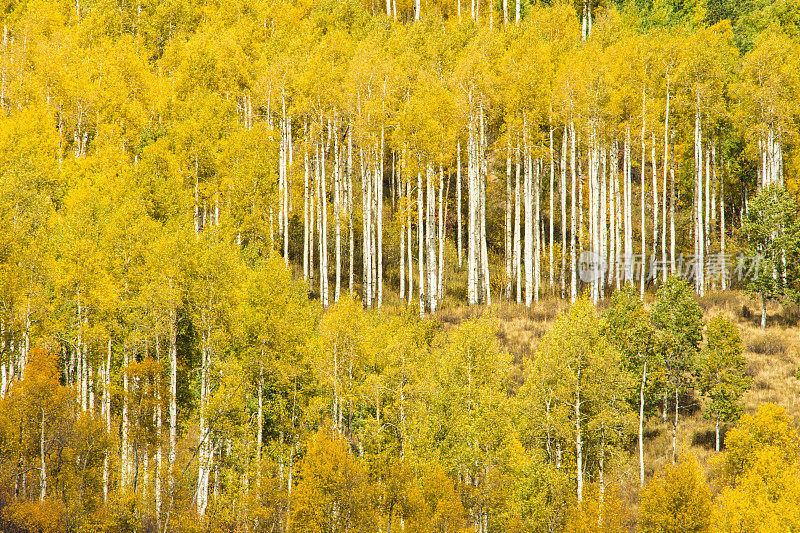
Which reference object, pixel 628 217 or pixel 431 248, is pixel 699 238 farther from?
pixel 431 248

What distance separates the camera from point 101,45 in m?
59.5

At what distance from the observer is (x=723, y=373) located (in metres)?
33.9

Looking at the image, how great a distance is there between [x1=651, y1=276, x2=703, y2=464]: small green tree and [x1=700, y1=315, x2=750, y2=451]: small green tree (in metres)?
0.67

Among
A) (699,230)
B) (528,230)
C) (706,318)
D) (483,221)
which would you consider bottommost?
(706,318)

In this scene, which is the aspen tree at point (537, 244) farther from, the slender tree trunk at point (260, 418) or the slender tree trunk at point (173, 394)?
the slender tree trunk at point (173, 394)

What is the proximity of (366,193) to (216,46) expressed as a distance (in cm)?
2077

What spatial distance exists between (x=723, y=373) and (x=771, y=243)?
12.1 metres

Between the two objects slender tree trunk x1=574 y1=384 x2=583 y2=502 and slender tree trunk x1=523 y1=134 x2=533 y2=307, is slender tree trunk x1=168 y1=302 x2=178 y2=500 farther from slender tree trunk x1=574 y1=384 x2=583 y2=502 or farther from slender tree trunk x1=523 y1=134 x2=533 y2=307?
slender tree trunk x1=523 y1=134 x2=533 y2=307

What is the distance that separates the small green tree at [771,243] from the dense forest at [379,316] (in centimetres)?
19

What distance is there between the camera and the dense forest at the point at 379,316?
97.4ft

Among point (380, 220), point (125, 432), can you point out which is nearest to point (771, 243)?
point (380, 220)

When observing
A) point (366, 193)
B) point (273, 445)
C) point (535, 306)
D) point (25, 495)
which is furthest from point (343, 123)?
point (25, 495)

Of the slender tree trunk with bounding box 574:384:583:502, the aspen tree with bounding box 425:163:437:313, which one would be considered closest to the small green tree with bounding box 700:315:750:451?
the slender tree trunk with bounding box 574:384:583:502

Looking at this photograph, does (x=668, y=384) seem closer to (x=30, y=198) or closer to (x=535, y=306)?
(x=535, y=306)
